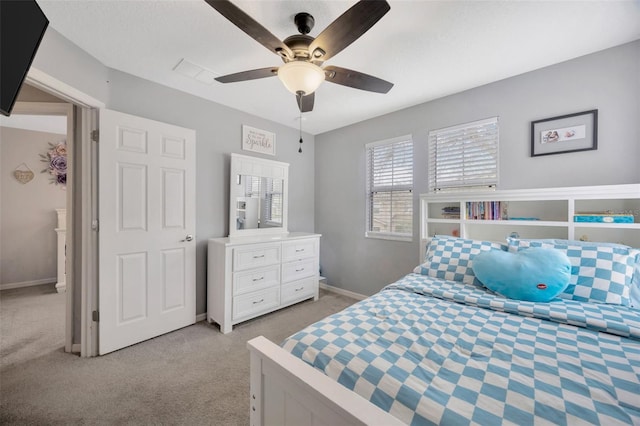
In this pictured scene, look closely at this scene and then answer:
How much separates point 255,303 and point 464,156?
2.76 metres

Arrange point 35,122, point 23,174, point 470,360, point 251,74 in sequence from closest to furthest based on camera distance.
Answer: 1. point 470,360
2. point 251,74
3. point 35,122
4. point 23,174

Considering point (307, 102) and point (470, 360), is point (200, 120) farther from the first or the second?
point (470, 360)

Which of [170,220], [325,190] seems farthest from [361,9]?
[325,190]

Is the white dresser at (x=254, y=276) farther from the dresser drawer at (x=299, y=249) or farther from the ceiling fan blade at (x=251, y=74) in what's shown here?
the ceiling fan blade at (x=251, y=74)

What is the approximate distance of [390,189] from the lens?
3.28m

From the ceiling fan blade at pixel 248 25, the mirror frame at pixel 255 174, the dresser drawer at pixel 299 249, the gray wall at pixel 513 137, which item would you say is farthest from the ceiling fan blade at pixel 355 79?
the dresser drawer at pixel 299 249

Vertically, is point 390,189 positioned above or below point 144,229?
above

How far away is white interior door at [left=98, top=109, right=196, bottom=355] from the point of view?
212 centimetres

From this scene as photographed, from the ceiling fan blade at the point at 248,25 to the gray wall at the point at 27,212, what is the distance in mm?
4819

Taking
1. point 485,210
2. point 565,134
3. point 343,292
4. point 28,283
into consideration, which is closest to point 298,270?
point 343,292

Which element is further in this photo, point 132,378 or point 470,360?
point 132,378

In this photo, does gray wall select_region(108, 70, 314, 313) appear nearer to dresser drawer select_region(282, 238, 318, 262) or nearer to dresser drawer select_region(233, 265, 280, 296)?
dresser drawer select_region(233, 265, 280, 296)

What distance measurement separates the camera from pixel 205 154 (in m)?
2.88

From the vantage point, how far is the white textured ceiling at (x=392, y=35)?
5.05ft
